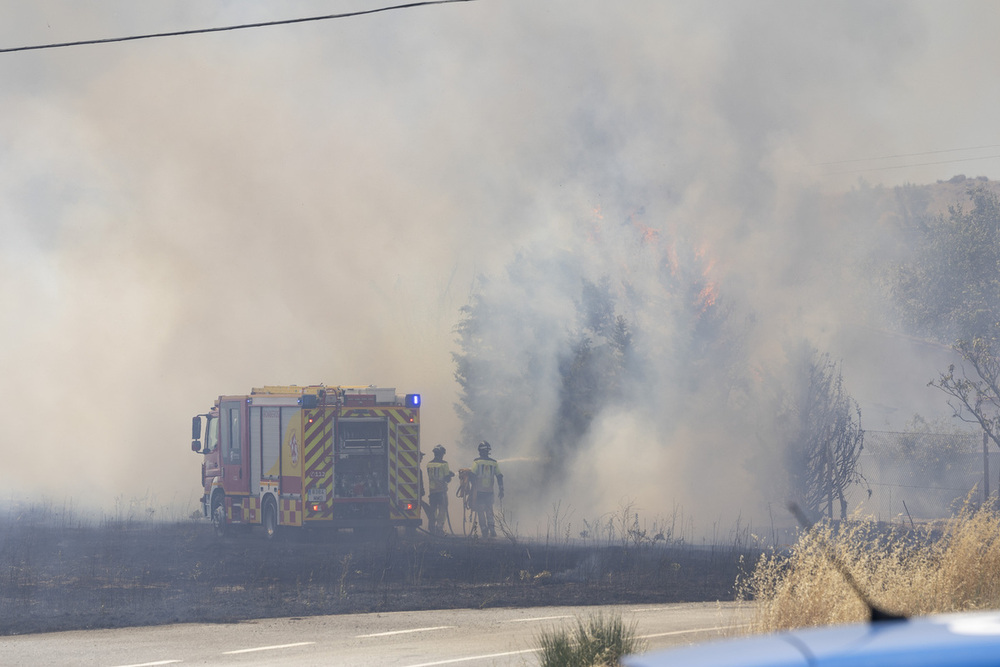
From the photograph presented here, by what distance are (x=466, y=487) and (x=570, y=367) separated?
1026cm

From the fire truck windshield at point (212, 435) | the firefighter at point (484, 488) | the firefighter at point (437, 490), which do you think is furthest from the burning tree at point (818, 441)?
the fire truck windshield at point (212, 435)

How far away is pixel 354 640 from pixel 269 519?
911 centimetres

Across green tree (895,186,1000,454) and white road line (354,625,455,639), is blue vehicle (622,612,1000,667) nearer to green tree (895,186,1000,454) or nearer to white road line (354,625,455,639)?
white road line (354,625,455,639)

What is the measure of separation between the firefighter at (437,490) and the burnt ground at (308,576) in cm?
145

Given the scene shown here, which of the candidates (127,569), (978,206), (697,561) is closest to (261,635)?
(127,569)

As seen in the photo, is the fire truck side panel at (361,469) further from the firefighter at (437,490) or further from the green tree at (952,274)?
the green tree at (952,274)

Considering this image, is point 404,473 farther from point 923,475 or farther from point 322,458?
point 923,475

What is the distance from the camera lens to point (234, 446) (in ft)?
62.8

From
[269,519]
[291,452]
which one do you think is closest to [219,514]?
[269,519]

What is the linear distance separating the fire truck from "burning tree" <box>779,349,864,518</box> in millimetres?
7757

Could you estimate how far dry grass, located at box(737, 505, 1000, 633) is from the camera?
7.52 meters

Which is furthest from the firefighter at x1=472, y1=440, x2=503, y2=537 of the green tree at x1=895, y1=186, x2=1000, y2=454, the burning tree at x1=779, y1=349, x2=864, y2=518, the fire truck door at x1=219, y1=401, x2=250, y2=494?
the green tree at x1=895, y1=186, x2=1000, y2=454

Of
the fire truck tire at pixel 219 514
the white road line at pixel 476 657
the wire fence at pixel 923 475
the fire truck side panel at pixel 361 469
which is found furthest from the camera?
the wire fence at pixel 923 475

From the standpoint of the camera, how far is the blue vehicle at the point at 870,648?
2.06 metres
